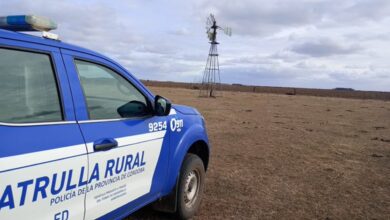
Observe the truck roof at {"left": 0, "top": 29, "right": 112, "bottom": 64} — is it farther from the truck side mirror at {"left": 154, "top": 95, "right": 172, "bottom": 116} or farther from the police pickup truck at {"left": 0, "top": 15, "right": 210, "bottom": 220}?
the truck side mirror at {"left": 154, "top": 95, "right": 172, "bottom": 116}

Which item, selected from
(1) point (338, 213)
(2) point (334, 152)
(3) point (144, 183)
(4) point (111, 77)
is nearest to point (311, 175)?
(1) point (338, 213)

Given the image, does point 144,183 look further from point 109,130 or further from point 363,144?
point 363,144

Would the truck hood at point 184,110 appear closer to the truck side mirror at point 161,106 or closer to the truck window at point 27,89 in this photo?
the truck side mirror at point 161,106

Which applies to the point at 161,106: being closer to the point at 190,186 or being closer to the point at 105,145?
the point at 105,145

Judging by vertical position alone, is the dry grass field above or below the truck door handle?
below

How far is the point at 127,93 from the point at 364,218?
367cm

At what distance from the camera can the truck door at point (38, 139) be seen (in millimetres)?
2533

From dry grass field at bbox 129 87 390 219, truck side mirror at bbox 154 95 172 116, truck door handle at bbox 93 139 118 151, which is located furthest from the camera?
dry grass field at bbox 129 87 390 219

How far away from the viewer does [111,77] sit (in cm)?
390

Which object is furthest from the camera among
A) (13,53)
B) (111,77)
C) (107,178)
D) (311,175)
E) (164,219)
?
(311,175)

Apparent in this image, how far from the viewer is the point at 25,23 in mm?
2984

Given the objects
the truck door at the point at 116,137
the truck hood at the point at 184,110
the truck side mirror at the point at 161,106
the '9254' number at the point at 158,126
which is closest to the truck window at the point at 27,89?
the truck door at the point at 116,137

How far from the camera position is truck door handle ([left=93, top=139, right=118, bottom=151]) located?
3.21 metres

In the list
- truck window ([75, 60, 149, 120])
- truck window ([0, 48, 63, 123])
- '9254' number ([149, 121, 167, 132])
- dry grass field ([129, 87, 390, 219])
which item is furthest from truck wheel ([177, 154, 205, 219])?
truck window ([0, 48, 63, 123])
